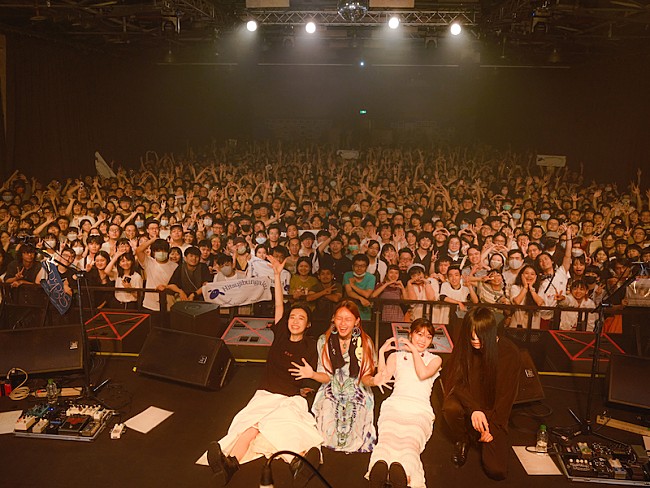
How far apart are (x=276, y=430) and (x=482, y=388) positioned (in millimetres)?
1316

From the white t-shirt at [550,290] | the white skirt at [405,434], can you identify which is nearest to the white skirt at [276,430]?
the white skirt at [405,434]

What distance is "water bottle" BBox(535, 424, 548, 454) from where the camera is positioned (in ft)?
10.5

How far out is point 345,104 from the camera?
9.93 m

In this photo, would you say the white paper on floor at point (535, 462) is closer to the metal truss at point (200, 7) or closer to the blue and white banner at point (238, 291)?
the blue and white banner at point (238, 291)

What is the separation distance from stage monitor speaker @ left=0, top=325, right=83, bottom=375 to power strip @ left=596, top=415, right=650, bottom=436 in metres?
3.91

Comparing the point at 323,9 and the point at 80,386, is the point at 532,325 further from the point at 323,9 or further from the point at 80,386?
the point at 323,9

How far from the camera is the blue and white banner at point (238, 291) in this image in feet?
17.4

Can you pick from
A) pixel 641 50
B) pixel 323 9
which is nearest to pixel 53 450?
pixel 323 9

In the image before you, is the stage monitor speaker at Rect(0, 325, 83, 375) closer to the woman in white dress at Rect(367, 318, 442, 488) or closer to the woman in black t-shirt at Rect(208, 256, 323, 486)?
the woman in black t-shirt at Rect(208, 256, 323, 486)

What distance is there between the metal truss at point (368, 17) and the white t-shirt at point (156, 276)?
3.61 meters

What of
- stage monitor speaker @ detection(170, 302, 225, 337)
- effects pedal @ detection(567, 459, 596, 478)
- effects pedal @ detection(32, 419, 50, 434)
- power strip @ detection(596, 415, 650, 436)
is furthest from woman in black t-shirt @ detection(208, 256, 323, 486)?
power strip @ detection(596, 415, 650, 436)

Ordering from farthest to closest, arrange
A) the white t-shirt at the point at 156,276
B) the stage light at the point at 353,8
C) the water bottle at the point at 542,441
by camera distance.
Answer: the stage light at the point at 353,8 → the white t-shirt at the point at 156,276 → the water bottle at the point at 542,441

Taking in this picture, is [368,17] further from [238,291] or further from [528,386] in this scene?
[528,386]

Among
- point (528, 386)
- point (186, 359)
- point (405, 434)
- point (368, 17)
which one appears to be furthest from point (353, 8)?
point (405, 434)
